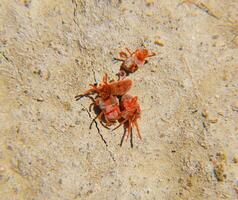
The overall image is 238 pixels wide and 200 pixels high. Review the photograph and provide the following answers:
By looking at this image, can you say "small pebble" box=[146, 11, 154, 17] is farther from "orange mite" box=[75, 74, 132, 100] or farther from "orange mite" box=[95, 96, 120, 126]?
"orange mite" box=[95, 96, 120, 126]

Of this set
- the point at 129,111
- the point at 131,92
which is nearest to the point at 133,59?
the point at 131,92

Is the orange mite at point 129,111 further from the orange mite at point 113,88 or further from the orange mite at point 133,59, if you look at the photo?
the orange mite at point 133,59

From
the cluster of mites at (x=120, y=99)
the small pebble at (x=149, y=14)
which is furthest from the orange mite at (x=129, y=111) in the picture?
the small pebble at (x=149, y=14)

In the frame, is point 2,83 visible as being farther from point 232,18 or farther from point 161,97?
point 232,18

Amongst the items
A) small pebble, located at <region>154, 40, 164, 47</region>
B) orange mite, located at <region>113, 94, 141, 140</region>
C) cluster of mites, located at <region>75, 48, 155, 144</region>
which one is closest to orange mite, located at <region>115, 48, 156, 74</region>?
cluster of mites, located at <region>75, 48, 155, 144</region>

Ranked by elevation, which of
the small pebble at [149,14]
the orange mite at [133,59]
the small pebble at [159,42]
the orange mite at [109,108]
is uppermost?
the small pebble at [149,14]

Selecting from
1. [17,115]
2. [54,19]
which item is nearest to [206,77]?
[54,19]
